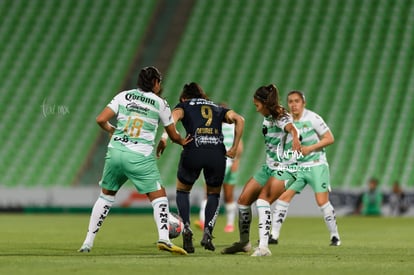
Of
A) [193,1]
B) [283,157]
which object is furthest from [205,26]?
[283,157]

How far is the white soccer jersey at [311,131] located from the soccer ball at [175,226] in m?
2.00

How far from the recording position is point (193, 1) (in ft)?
101

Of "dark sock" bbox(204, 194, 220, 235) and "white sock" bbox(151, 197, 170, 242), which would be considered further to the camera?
"dark sock" bbox(204, 194, 220, 235)

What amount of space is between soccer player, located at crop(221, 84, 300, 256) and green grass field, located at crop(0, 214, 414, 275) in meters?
0.41

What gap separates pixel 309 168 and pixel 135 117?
11.8ft

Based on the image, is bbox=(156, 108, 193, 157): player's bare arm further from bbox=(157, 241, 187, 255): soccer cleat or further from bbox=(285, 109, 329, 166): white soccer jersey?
bbox=(285, 109, 329, 166): white soccer jersey

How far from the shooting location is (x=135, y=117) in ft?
32.6

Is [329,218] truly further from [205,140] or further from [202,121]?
[202,121]

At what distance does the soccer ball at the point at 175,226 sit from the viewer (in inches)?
451

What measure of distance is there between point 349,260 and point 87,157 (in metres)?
17.0

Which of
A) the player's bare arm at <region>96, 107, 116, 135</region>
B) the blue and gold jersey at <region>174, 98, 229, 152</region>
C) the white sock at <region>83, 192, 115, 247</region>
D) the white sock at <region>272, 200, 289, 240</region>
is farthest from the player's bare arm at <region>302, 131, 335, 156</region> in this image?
the player's bare arm at <region>96, 107, 116, 135</region>

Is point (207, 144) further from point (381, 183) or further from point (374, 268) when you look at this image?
point (381, 183)

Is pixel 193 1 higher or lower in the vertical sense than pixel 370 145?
higher

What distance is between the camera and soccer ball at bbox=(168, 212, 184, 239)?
37.6 ft
